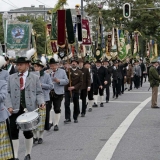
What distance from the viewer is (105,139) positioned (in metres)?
10.7

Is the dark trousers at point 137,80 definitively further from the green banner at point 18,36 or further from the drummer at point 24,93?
the drummer at point 24,93

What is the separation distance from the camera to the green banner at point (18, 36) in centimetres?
2005

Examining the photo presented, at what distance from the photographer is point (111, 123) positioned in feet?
43.9

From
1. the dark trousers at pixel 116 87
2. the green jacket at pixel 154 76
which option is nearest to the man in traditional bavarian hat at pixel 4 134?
the green jacket at pixel 154 76

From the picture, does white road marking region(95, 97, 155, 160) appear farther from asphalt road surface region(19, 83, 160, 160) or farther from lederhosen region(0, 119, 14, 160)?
lederhosen region(0, 119, 14, 160)

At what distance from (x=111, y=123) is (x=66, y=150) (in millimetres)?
4059

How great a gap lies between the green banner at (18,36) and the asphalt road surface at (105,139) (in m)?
5.51

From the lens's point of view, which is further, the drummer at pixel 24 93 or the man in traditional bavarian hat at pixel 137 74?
the man in traditional bavarian hat at pixel 137 74

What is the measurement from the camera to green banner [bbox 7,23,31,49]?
20.0 metres

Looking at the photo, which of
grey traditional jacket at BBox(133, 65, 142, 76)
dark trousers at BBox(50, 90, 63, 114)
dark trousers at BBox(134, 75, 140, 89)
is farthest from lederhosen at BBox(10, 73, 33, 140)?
grey traditional jacket at BBox(133, 65, 142, 76)

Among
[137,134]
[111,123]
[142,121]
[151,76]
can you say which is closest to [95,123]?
[111,123]

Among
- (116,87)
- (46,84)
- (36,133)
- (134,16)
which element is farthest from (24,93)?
(134,16)

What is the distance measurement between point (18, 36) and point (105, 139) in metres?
10.4

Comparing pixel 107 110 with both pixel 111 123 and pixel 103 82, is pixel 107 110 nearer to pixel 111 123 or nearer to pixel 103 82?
pixel 103 82
